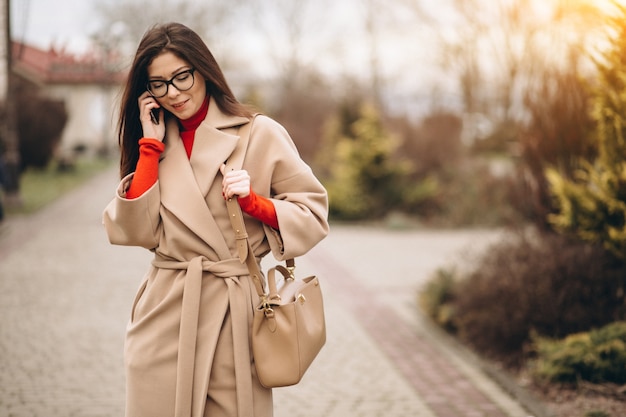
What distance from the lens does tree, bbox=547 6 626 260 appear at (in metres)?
5.21

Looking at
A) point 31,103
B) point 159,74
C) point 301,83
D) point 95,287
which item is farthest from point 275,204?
point 301,83

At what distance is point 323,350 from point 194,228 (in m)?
4.13

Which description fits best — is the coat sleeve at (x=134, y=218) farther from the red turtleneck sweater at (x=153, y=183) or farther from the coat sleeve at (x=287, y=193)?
the coat sleeve at (x=287, y=193)

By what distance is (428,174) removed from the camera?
17.7m

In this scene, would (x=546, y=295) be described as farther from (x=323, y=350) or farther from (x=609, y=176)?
(x=323, y=350)

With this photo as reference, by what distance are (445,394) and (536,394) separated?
640 mm

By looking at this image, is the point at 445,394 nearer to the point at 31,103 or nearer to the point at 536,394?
the point at 536,394

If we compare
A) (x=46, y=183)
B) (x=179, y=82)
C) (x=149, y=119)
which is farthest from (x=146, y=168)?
(x=46, y=183)

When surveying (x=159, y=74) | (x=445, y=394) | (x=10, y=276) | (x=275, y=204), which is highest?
(x=159, y=74)

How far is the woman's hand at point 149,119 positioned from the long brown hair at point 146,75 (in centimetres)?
6

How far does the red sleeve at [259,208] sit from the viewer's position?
2691mm

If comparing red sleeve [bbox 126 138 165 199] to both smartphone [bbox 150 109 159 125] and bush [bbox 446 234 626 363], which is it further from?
bush [bbox 446 234 626 363]

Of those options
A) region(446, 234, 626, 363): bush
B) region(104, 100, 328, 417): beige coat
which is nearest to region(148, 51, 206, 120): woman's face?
region(104, 100, 328, 417): beige coat

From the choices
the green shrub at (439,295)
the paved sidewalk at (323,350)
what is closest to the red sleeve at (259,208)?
the paved sidewalk at (323,350)
